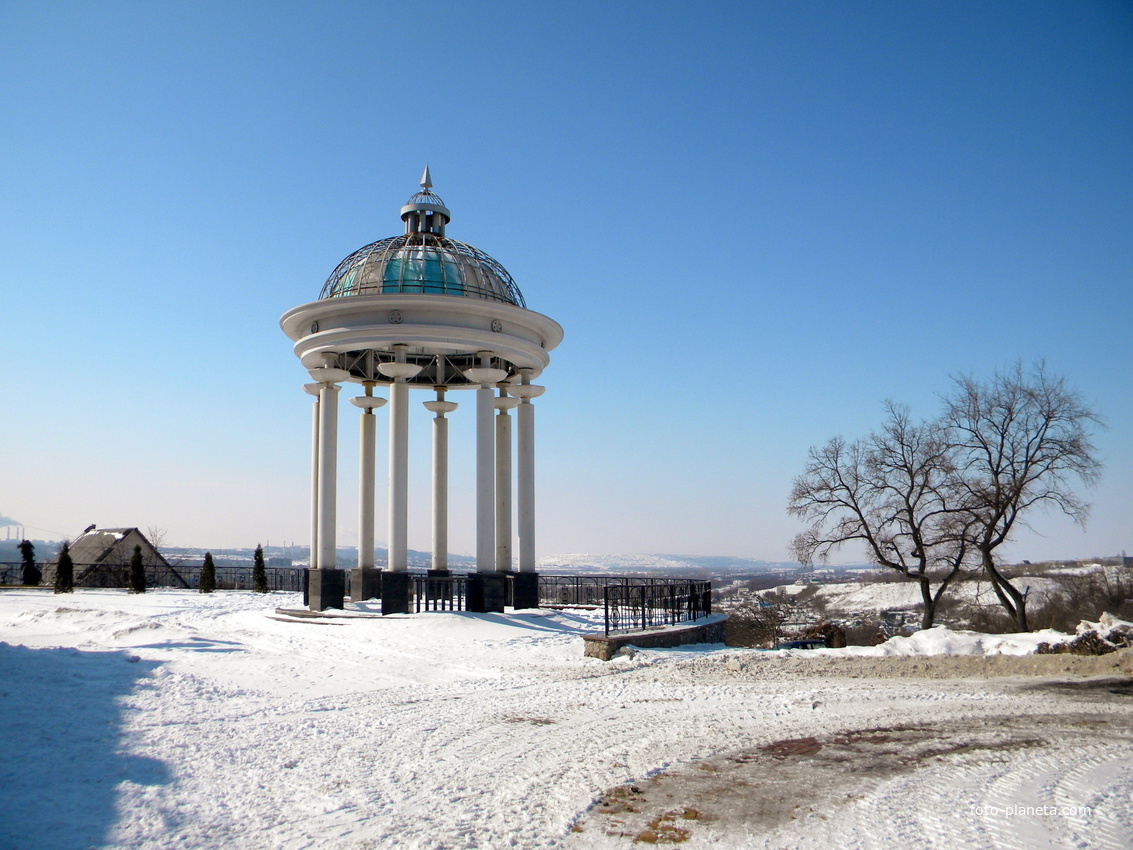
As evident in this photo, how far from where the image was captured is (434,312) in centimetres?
2122

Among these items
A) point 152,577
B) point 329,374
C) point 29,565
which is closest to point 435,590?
point 329,374

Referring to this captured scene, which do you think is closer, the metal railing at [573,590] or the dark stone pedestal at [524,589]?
the dark stone pedestal at [524,589]

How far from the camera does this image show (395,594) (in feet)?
65.1

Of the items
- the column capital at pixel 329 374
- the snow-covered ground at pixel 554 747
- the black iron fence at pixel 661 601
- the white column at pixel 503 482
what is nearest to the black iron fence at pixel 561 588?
the black iron fence at pixel 661 601

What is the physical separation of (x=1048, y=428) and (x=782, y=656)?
624 inches

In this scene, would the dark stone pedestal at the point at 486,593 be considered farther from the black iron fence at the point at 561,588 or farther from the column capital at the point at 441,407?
the column capital at the point at 441,407

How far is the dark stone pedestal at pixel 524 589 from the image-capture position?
22.6 meters

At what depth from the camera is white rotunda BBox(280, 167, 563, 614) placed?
21188 mm

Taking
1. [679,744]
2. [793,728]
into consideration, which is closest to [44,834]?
[679,744]

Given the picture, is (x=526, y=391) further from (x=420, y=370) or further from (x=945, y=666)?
(x=945, y=666)

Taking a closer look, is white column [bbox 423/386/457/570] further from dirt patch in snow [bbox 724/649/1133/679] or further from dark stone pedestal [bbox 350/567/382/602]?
dirt patch in snow [bbox 724/649/1133/679]

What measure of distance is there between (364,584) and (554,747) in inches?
633

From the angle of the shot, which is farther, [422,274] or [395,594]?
[422,274]

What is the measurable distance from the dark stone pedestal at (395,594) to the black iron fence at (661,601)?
4.88 metres
